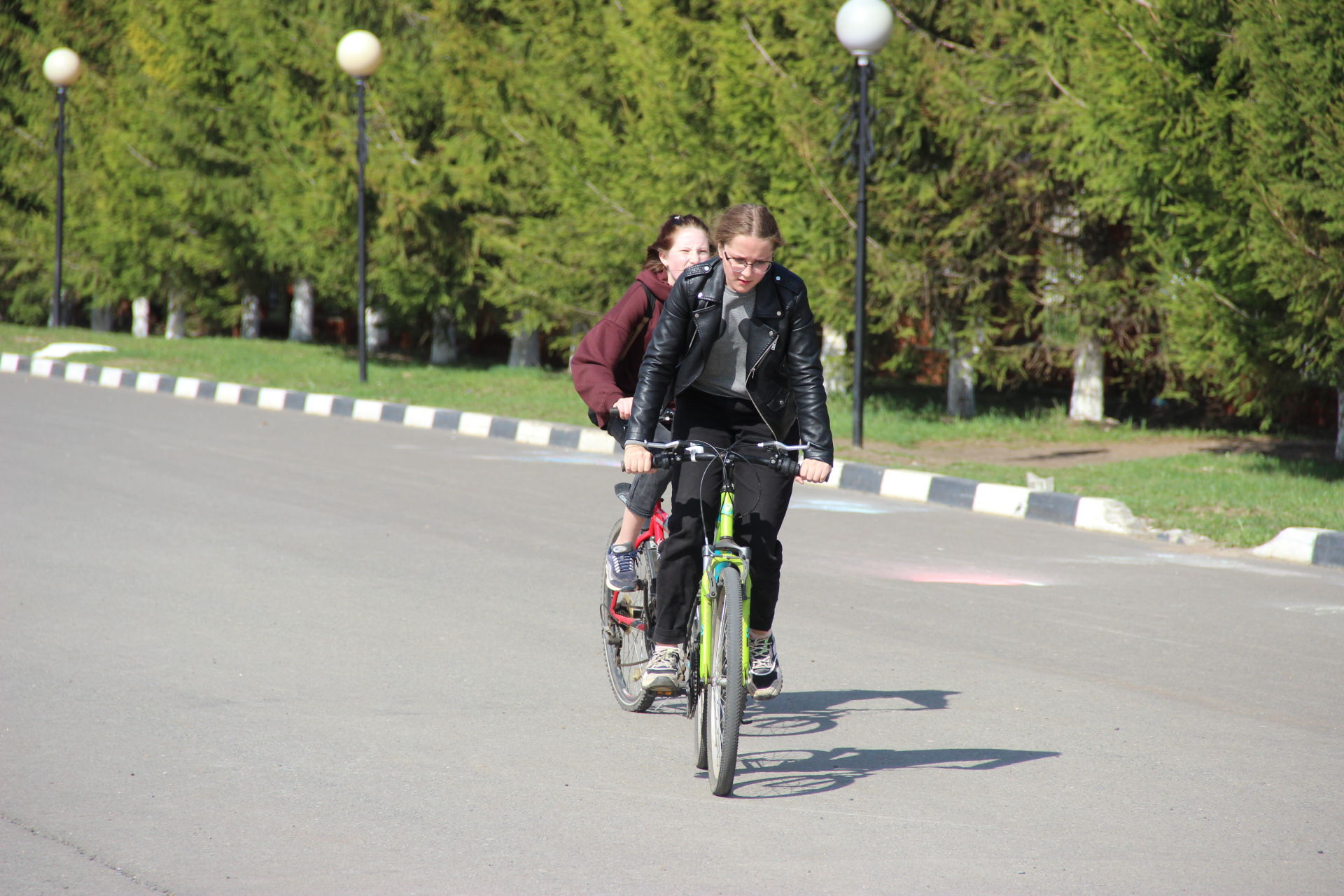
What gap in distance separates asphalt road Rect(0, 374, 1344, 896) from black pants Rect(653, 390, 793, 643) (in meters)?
0.49

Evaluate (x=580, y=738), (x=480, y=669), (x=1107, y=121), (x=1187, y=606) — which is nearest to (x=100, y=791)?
(x=580, y=738)

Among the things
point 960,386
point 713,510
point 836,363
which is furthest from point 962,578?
point 960,386

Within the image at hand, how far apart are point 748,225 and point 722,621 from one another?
45.1 inches

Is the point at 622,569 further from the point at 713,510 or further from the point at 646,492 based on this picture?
the point at 713,510

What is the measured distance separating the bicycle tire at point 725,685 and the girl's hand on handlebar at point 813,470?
14.7 inches

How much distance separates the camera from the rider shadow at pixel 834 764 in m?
4.63

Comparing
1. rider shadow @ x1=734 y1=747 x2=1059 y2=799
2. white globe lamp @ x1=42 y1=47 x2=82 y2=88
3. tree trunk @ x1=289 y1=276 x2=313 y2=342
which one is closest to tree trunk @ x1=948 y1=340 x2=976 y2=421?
rider shadow @ x1=734 y1=747 x2=1059 y2=799

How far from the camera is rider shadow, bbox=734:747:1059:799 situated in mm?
4633

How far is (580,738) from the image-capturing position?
5.12 meters

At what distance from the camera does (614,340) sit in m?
5.61

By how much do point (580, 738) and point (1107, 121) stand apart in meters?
11.0

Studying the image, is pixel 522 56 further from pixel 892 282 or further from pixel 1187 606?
pixel 1187 606

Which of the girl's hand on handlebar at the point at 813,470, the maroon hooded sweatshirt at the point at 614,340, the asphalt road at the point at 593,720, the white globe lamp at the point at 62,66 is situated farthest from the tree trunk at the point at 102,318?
the girl's hand on handlebar at the point at 813,470

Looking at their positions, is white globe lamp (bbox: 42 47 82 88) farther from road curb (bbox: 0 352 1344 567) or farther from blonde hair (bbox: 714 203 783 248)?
blonde hair (bbox: 714 203 783 248)
